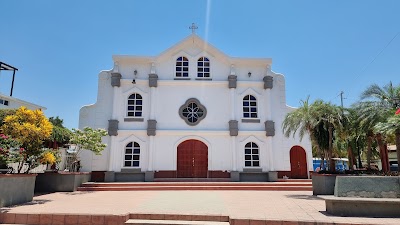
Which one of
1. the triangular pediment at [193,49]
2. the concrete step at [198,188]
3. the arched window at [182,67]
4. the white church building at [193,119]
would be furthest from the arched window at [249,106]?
the concrete step at [198,188]

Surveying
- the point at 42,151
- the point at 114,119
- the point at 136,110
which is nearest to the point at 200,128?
the point at 136,110

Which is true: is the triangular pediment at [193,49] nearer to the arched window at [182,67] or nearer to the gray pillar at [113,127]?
the arched window at [182,67]

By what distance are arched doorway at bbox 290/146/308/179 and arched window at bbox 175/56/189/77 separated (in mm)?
→ 9322

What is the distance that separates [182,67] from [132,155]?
23.4 feet

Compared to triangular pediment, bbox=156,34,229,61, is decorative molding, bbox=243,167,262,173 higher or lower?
lower

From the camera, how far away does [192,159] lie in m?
19.1

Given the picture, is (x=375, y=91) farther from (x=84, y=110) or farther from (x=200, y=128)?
(x=84, y=110)

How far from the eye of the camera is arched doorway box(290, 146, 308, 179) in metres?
19.4

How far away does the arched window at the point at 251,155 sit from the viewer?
62.7 ft

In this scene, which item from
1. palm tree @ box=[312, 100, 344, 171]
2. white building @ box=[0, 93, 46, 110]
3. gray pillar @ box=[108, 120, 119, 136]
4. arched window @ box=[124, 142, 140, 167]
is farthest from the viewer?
white building @ box=[0, 93, 46, 110]

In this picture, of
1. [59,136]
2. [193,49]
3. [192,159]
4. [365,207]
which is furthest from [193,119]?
[365,207]

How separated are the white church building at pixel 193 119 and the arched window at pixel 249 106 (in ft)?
0.23

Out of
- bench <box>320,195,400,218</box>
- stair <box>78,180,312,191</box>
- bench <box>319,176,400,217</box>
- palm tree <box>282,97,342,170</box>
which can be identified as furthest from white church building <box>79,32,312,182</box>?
bench <box>320,195,400,218</box>

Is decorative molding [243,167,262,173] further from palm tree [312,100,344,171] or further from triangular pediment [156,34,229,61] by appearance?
triangular pediment [156,34,229,61]
